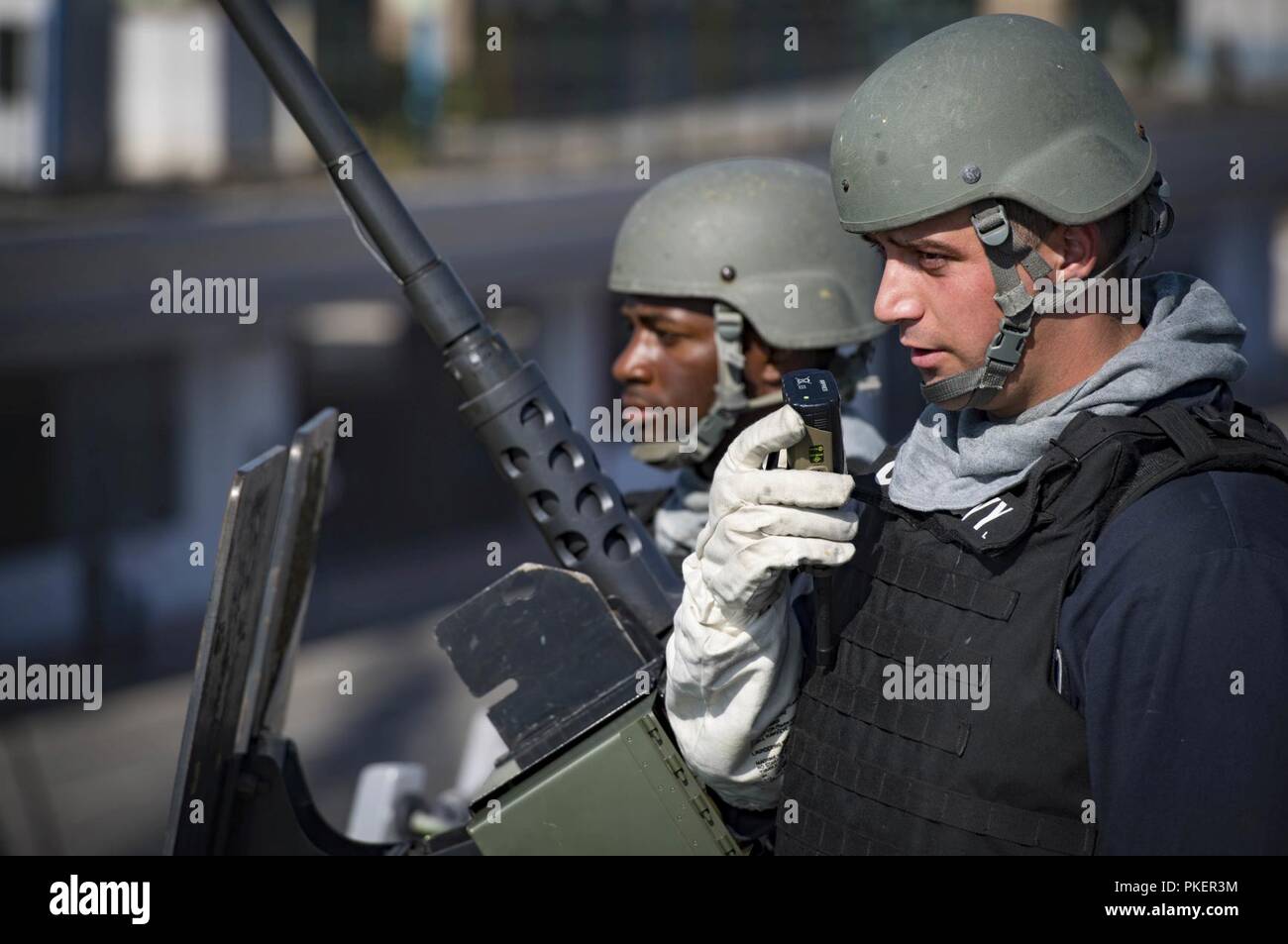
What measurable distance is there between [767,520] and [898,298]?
0.39 m

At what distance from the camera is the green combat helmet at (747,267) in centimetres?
360

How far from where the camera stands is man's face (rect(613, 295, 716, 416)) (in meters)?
3.63

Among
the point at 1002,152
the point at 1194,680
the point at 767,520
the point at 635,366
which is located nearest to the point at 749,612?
the point at 767,520

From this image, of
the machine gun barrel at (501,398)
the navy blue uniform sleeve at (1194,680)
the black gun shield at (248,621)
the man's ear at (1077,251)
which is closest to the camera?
the navy blue uniform sleeve at (1194,680)

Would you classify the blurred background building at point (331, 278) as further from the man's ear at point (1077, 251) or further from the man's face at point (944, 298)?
the man's ear at point (1077, 251)

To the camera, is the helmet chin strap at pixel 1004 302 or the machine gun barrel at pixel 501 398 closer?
the helmet chin strap at pixel 1004 302

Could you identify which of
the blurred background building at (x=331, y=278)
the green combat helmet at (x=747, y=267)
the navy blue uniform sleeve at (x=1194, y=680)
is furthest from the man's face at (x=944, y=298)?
the blurred background building at (x=331, y=278)

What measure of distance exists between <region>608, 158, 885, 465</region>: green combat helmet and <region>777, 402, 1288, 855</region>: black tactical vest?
1.39m

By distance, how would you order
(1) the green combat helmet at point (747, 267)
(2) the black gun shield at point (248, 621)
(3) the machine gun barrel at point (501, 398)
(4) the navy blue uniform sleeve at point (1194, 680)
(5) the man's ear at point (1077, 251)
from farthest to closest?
(1) the green combat helmet at point (747, 267)
(3) the machine gun barrel at point (501, 398)
(2) the black gun shield at point (248, 621)
(5) the man's ear at point (1077, 251)
(4) the navy blue uniform sleeve at point (1194, 680)

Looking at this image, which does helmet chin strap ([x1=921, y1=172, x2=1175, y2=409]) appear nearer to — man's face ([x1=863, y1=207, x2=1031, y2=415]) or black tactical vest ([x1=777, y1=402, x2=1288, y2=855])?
man's face ([x1=863, y1=207, x2=1031, y2=415])

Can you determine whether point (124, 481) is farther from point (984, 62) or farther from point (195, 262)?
point (984, 62)

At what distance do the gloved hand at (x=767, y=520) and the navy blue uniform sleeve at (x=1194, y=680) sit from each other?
0.38m

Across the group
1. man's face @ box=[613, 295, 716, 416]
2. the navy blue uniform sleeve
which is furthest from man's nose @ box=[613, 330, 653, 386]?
the navy blue uniform sleeve
